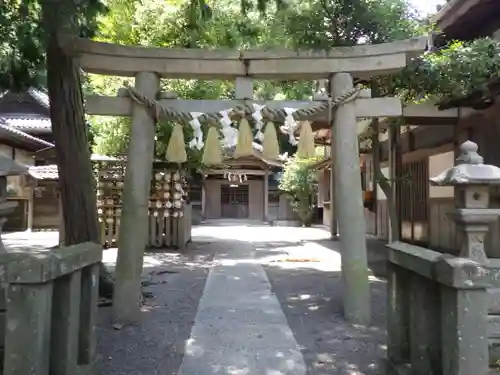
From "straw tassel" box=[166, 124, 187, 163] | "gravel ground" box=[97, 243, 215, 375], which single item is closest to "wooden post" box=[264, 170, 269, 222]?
"gravel ground" box=[97, 243, 215, 375]

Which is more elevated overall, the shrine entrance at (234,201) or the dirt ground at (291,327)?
the shrine entrance at (234,201)

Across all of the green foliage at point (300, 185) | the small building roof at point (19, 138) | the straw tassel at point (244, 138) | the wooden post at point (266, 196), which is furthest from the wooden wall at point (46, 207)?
the straw tassel at point (244, 138)

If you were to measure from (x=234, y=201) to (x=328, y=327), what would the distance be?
85.5 ft

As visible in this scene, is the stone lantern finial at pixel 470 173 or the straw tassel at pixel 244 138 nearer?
the stone lantern finial at pixel 470 173

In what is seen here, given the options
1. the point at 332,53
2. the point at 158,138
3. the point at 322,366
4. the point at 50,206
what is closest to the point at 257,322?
the point at 322,366

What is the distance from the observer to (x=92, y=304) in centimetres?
401

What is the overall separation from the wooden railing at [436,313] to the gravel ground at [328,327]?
27.1 inches

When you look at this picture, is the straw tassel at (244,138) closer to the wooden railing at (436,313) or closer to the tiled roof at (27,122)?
the wooden railing at (436,313)

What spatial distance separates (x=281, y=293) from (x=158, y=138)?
7.76 metres

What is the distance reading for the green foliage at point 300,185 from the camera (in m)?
26.3

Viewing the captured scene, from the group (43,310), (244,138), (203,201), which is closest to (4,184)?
(43,310)

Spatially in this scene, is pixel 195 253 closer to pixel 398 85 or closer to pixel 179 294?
pixel 179 294

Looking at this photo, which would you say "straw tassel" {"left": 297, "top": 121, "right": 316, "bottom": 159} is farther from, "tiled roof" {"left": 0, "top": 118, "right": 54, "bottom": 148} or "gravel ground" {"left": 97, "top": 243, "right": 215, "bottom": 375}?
"tiled roof" {"left": 0, "top": 118, "right": 54, "bottom": 148}

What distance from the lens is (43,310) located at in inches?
118
